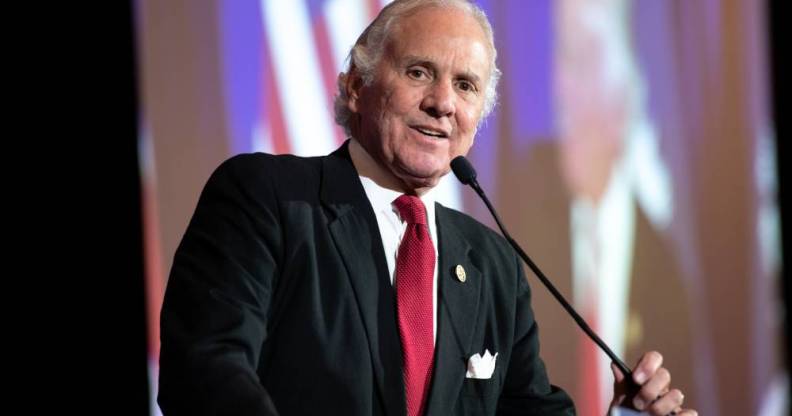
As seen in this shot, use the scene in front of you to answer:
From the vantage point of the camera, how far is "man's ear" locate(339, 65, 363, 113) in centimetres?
212

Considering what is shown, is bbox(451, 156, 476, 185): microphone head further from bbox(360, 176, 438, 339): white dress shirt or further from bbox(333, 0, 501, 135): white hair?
bbox(333, 0, 501, 135): white hair

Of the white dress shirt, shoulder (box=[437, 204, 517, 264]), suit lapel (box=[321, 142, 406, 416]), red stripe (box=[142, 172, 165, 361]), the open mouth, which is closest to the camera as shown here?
suit lapel (box=[321, 142, 406, 416])

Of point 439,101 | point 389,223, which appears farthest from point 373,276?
point 439,101

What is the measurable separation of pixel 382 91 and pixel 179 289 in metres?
0.62

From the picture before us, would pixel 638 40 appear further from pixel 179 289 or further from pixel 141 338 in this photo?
pixel 179 289

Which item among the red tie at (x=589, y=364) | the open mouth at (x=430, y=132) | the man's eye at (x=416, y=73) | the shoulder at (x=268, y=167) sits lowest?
the red tie at (x=589, y=364)

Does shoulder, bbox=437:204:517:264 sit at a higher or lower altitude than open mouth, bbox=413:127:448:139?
lower

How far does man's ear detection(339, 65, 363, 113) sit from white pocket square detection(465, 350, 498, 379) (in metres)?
0.57

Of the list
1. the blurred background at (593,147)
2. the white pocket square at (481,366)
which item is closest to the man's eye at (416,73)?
the white pocket square at (481,366)

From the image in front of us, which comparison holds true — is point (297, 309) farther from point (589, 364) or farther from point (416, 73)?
point (589, 364)

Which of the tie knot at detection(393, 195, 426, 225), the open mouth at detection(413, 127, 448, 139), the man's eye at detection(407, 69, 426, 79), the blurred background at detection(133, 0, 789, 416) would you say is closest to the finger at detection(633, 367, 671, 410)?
the tie knot at detection(393, 195, 426, 225)

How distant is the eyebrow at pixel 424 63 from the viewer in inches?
79.0

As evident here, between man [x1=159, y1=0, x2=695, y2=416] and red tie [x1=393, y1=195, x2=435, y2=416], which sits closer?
man [x1=159, y1=0, x2=695, y2=416]

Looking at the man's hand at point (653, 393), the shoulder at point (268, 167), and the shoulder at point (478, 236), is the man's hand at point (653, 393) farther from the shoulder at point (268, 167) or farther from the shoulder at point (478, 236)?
the shoulder at point (268, 167)
